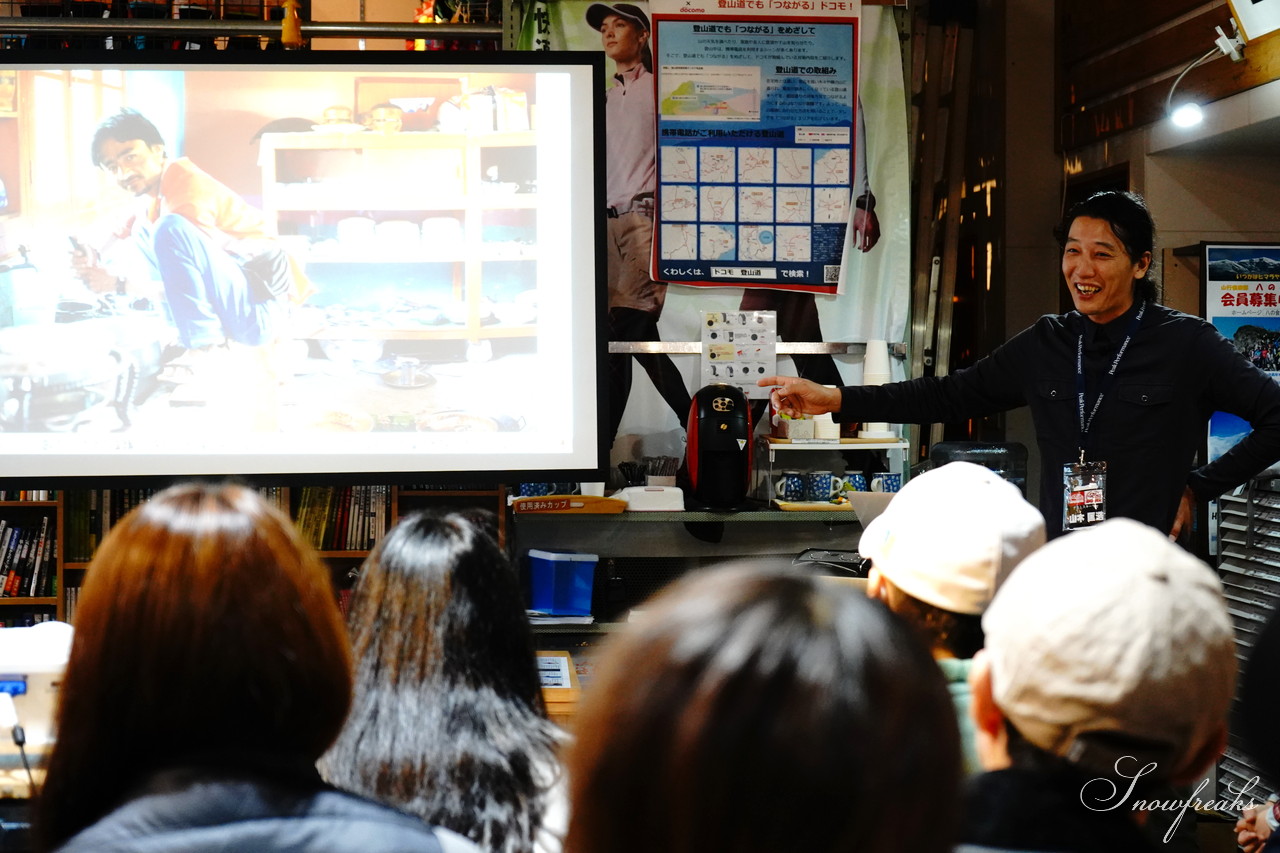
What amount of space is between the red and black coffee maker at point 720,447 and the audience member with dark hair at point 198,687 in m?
2.73

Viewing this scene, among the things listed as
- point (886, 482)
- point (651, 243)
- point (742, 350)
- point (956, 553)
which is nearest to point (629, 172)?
point (651, 243)

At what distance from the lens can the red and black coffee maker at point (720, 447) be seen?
12.1ft

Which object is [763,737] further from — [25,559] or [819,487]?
[25,559]

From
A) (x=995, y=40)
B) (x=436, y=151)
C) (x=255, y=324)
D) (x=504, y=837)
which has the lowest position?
(x=504, y=837)

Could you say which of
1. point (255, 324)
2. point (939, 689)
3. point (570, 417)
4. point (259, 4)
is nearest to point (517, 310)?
point (570, 417)

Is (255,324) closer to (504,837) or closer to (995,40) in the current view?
(504,837)

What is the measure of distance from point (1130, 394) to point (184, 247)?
8.86ft

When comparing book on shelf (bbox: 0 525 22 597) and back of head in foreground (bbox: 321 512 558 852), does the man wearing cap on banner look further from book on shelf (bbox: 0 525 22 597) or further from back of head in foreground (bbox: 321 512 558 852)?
back of head in foreground (bbox: 321 512 558 852)

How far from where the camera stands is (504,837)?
130cm

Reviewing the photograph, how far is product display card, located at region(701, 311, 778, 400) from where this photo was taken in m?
4.05

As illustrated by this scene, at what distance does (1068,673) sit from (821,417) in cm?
293

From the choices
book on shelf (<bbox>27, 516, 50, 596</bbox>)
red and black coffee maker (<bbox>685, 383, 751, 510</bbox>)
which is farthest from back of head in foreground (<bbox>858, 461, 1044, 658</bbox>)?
book on shelf (<bbox>27, 516, 50, 596</bbox>)

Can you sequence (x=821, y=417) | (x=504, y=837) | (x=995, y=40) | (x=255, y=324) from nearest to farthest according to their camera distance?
(x=504, y=837) < (x=255, y=324) < (x=821, y=417) < (x=995, y=40)

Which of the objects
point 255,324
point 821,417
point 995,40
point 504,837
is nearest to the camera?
point 504,837
